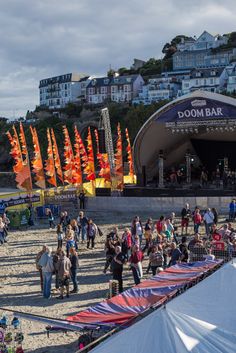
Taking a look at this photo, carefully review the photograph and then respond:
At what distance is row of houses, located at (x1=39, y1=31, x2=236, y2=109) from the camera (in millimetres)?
89125

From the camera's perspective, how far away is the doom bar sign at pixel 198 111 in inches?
1090


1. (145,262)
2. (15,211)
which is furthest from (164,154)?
(145,262)

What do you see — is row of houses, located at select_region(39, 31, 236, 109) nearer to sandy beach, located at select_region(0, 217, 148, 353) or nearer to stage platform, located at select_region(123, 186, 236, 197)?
stage platform, located at select_region(123, 186, 236, 197)

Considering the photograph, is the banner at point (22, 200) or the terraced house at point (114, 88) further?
the terraced house at point (114, 88)

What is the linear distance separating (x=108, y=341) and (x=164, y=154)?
28.8 m

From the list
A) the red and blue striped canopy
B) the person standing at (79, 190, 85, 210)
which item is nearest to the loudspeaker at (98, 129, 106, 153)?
the person standing at (79, 190, 85, 210)

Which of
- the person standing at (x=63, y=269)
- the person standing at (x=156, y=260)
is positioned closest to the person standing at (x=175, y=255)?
the person standing at (x=156, y=260)

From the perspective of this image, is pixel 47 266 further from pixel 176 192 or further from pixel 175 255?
pixel 176 192

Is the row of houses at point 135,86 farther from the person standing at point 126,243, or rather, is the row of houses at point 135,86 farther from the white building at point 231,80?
the person standing at point 126,243

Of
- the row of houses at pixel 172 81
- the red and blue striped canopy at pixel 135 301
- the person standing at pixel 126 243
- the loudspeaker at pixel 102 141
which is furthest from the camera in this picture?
the row of houses at pixel 172 81

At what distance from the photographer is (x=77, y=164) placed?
1148 inches

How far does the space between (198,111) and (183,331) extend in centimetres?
2317

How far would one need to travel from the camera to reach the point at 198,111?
2828 cm

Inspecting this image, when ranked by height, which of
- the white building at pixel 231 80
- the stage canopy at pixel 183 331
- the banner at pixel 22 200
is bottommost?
the stage canopy at pixel 183 331
